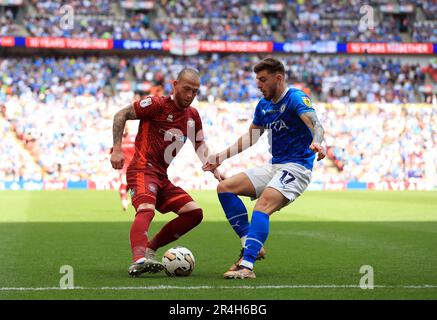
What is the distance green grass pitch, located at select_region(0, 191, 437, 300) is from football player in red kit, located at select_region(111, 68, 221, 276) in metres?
0.51

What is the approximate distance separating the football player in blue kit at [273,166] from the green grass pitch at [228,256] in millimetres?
470

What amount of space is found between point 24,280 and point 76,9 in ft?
134

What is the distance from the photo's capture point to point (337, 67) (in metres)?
48.0

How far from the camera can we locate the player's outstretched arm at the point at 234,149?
9.05 metres

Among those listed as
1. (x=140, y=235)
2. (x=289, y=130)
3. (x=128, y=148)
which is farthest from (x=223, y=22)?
(x=140, y=235)

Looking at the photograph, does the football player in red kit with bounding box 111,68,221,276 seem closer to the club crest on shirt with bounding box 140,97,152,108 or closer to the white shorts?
Answer: the club crest on shirt with bounding box 140,97,152,108

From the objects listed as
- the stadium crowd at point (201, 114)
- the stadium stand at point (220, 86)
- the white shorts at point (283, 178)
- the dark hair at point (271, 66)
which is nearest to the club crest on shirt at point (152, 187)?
the white shorts at point (283, 178)

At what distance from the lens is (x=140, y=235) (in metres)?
8.45

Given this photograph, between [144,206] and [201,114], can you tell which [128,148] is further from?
[201,114]

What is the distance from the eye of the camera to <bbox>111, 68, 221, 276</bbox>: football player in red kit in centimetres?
859

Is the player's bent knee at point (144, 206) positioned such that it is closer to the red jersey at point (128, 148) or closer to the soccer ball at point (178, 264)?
the soccer ball at point (178, 264)

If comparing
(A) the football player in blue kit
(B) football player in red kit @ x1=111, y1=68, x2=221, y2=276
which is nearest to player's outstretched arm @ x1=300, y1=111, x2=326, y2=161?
(A) the football player in blue kit

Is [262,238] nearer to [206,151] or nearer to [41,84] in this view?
[206,151]
